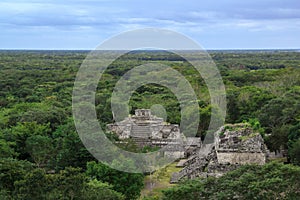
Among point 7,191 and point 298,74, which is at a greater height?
point 298,74

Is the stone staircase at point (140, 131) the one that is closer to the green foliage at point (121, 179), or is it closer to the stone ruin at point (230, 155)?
the stone ruin at point (230, 155)

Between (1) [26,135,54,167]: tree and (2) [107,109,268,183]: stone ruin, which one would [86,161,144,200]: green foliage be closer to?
(2) [107,109,268,183]: stone ruin

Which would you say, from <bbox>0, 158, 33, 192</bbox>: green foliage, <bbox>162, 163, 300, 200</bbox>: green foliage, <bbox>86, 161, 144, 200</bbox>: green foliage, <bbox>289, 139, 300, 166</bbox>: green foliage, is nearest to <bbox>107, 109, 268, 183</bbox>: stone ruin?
<bbox>289, 139, 300, 166</bbox>: green foliage

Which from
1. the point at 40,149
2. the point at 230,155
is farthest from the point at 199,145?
the point at 40,149

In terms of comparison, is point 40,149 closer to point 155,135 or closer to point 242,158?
point 155,135

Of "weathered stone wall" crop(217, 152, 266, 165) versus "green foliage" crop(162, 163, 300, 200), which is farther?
"weathered stone wall" crop(217, 152, 266, 165)

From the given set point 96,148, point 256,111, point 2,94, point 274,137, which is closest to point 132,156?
point 96,148

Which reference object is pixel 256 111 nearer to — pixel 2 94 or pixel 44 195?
pixel 44 195
